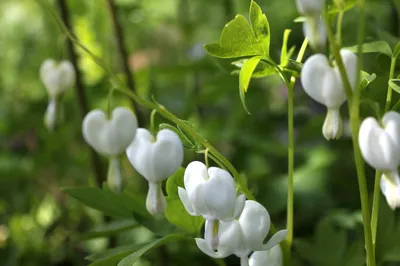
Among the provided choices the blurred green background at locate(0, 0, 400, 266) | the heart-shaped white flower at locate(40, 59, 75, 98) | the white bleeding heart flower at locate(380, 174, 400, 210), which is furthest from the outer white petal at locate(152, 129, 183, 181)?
the blurred green background at locate(0, 0, 400, 266)

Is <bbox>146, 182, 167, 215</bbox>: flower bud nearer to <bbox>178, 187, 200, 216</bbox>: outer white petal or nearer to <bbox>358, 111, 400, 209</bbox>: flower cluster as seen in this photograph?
<bbox>178, 187, 200, 216</bbox>: outer white petal

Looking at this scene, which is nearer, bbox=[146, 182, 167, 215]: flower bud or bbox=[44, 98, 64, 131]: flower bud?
bbox=[146, 182, 167, 215]: flower bud

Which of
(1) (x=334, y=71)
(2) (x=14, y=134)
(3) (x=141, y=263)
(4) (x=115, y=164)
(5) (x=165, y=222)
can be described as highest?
(1) (x=334, y=71)

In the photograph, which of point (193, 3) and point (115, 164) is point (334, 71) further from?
point (193, 3)

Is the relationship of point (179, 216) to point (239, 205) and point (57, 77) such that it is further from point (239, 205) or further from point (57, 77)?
point (57, 77)

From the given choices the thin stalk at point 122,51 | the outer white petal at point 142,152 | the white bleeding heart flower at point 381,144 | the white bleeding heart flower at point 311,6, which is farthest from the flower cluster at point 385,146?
the thin stalk at point 122,51

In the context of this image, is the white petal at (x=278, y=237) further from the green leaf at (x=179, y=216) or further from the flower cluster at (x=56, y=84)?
the flower cluster at (x=56, y=84)

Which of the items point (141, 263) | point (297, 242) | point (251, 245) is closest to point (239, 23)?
point (251, 245)

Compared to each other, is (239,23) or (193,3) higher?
(239,23)
